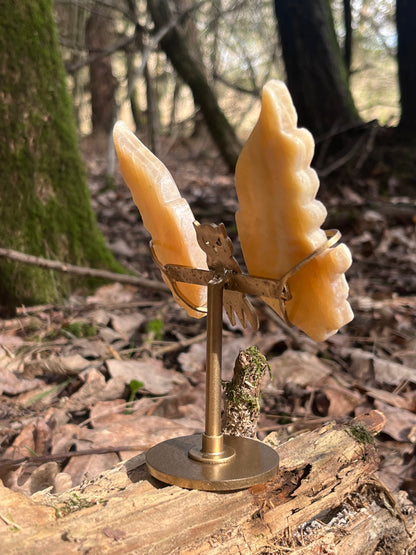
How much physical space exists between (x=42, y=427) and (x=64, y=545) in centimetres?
98

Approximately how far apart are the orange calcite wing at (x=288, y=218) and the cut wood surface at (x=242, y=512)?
1.25 ft

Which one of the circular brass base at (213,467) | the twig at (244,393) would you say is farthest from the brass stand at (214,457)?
the twig at (244,393)

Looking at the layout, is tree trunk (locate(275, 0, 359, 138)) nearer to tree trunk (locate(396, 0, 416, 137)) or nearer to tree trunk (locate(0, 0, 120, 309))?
tree trunk (locate(396, 0, 416, 137))

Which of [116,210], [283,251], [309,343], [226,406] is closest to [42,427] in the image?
[226,406]

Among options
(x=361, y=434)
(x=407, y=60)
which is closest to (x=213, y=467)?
(x=361, y=434)

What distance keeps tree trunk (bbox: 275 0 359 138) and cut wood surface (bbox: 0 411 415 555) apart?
5.04 meters

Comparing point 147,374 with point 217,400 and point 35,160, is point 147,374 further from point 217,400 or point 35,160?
point 35,160

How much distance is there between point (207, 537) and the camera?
123cm

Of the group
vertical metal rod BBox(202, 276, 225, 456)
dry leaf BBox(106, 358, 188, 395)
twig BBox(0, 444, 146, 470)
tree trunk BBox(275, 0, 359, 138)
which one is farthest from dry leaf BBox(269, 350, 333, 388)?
tree trunk BBox(275, 0, 359, 138)

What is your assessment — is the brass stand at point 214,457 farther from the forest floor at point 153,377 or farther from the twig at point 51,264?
the twig at point 51,264

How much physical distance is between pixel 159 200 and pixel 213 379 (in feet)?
1.44

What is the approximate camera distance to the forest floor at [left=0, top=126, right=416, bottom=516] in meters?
2.01

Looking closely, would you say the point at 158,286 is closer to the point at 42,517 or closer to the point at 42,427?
the point at 42,427

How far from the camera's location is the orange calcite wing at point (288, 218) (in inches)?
46.6
